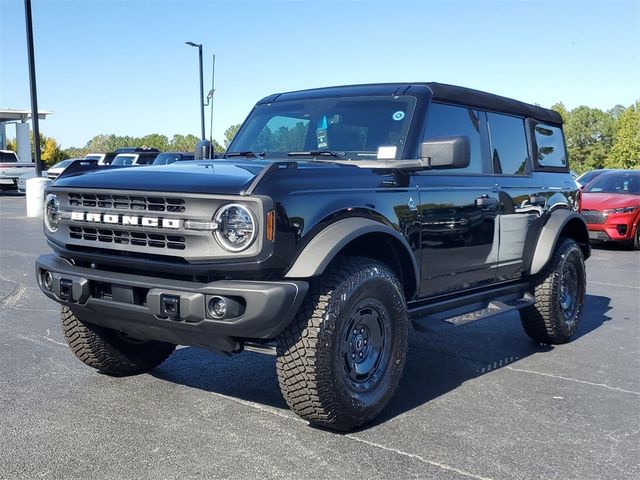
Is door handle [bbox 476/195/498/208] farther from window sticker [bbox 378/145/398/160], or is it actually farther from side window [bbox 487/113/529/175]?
window sticker [bbox 378/145/398/160]

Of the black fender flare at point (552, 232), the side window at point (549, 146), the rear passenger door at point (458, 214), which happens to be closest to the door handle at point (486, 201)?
the rear passenger door at point (458, 214)

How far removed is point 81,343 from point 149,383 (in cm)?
51

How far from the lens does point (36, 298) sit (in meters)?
7.21

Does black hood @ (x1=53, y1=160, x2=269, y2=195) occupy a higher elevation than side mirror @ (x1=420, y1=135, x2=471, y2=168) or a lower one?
lower

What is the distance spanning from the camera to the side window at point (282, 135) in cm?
480

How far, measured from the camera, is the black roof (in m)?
4.70

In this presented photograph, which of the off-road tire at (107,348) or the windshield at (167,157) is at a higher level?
the windshield at (167,157)

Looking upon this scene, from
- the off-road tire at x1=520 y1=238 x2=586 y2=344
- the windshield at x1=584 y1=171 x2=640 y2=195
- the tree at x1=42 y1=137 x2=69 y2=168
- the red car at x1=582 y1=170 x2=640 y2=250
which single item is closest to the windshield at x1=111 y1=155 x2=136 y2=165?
the windshield at x1=584 y1=171 x2=640 y2=195

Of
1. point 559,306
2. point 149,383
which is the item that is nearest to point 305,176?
point 149,383

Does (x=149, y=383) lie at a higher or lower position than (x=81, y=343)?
lower

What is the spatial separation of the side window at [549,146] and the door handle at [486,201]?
1.19m

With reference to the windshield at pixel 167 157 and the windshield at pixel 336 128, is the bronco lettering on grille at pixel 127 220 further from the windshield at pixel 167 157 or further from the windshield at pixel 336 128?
the windshield at pixel 167 157

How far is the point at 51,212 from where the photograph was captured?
159 inches

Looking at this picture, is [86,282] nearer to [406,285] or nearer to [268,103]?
[406,285]
